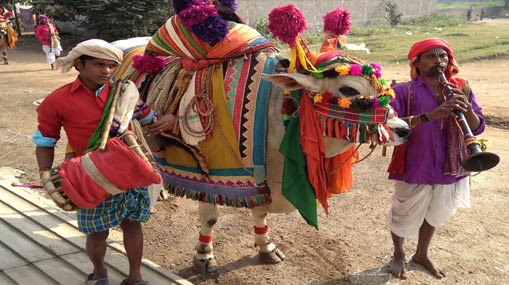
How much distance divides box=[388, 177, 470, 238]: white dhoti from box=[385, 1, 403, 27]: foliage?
32080 mm

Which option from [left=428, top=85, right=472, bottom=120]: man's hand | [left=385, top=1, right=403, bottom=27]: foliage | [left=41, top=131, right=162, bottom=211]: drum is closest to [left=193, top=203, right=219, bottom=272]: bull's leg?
[left=41, top=131, right=162, bottom=211]: drum

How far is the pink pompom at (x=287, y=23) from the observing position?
309cm

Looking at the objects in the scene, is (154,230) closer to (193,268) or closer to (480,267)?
(193,268)

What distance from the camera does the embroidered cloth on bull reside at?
3.41 meters

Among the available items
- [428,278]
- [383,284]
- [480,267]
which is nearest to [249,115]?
[383,284]

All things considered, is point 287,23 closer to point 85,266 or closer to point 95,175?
point 95,175

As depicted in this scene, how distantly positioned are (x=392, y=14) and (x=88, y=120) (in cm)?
3383

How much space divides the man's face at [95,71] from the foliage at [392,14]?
33392mm

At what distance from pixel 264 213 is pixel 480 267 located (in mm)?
1816

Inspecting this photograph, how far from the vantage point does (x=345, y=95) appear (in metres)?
3.10

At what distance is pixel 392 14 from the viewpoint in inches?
1334

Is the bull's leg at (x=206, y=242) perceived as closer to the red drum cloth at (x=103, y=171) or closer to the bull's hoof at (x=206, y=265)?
the bull's hoof at (x=206, y=265)

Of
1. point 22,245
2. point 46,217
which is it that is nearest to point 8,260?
point 22,245

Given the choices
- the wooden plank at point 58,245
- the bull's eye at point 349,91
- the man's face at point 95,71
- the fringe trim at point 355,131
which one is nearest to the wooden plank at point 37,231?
the wooden plank at point 58,245
